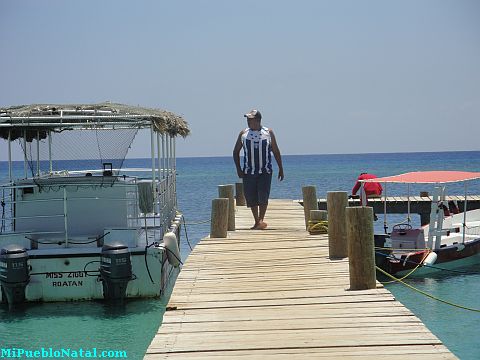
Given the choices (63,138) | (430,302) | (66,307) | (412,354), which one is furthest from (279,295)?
(63,138)

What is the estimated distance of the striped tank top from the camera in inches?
498

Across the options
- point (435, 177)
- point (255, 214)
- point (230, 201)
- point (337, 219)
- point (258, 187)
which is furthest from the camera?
point (435, 177)

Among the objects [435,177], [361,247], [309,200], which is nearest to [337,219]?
[361,247]

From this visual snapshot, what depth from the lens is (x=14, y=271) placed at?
11.6 metres

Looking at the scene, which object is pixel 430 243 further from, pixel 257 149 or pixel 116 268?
pixel 116 268

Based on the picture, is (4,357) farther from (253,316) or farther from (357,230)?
(357,230)

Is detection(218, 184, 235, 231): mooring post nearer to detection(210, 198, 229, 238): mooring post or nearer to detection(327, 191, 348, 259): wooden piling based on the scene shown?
detection(210, 198, 229, 238): mooring post

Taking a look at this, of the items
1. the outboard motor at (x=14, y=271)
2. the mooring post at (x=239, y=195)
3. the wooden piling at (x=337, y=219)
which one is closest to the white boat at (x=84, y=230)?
the outboard motor at (x=14, y=271)

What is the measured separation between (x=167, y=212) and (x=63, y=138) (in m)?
3.15

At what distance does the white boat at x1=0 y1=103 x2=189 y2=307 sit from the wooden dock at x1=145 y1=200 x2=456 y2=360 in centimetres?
179

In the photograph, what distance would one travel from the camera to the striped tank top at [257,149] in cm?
1264

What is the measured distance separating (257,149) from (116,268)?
306 centimetres

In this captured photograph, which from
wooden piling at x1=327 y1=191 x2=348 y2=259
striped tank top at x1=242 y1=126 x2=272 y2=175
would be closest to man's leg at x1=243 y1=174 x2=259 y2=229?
striped tank top at x1=242 y1=126 x2=272 y2=175

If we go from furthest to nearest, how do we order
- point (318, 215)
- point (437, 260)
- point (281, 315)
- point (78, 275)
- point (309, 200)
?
point (437, 260) → point (309, 200) → point (318, 215) → point (78, 275) → point (281, 315)
